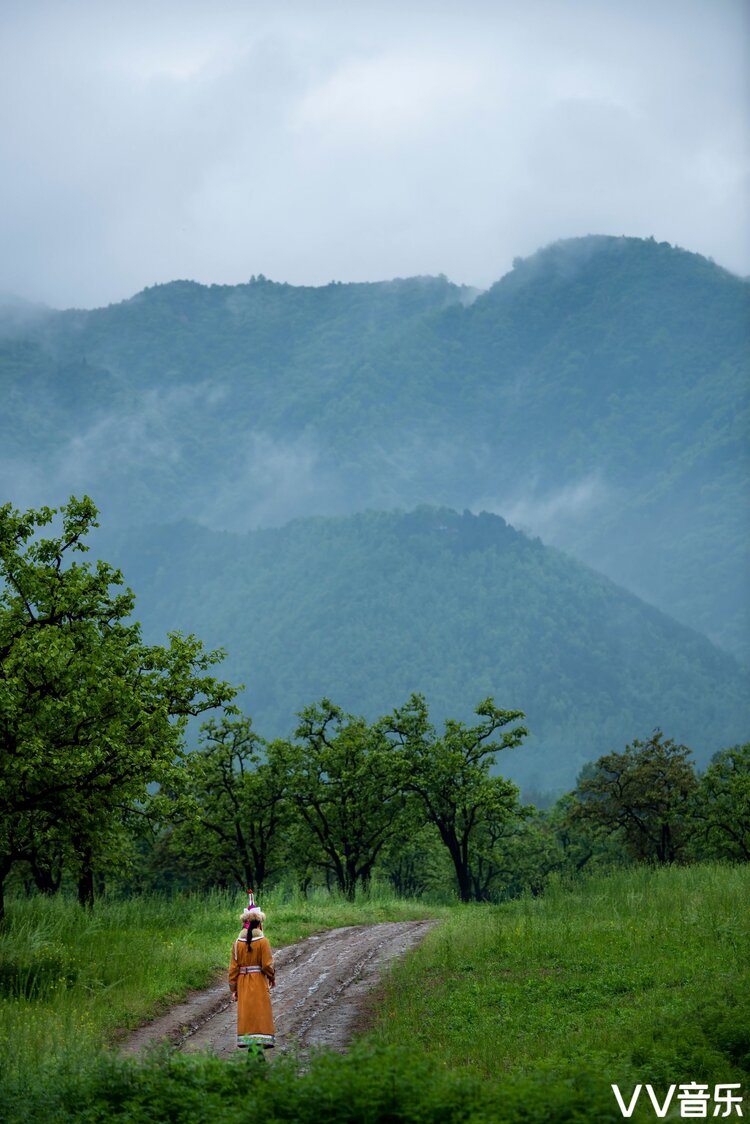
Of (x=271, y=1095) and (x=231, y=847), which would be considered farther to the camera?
(x=231, y=847)

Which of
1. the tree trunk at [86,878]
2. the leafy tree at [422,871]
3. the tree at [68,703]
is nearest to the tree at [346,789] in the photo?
the tree trunk at [86,878]

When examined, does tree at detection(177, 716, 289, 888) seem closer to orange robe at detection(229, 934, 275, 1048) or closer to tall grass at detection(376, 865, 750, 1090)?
tall grass at detection(376, 865, 750, 1090)

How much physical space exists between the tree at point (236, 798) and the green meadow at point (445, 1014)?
24.8 meters

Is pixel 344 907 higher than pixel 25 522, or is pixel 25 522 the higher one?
pixel 25 522

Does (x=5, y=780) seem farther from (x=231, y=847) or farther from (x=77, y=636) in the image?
(x=231, y=847)

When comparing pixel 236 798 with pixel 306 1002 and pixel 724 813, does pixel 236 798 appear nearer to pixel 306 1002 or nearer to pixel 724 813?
pixel 724 813

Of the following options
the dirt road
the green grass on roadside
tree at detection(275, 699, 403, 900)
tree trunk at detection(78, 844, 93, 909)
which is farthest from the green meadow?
tree at detection(275, 699, 403, 900)

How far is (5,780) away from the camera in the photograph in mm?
20516

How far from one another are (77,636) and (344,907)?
63.7 ft

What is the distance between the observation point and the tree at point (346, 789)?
5447 cm

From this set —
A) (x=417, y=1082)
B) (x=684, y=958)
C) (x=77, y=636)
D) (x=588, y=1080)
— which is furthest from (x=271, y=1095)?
(x=77, y=636)

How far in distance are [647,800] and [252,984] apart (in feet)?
163

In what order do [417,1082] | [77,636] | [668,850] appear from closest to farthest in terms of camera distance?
1. [417,1082]
2. [77,636]
3. [668,850]

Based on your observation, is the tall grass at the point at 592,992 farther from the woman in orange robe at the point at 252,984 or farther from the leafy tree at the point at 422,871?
the leafy tree at the point at 422,871
